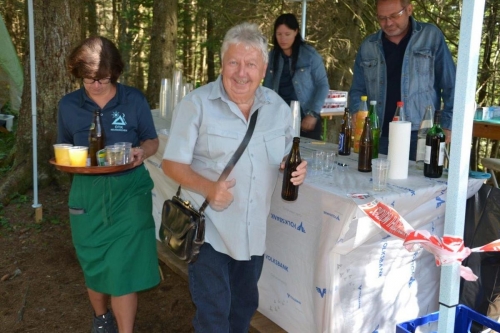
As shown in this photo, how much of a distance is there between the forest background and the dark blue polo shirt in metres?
2.85

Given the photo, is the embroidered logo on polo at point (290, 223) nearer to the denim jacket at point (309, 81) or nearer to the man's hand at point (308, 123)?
the man's hand at point (308, 123)

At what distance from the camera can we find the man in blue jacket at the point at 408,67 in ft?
11.2

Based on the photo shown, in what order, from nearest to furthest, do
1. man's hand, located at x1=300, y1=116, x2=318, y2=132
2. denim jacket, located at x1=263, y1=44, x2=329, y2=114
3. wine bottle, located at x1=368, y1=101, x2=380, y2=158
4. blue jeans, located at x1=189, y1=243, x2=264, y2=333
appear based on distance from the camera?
blue jeans, located at x1=189, y1=243, x2=264, y2=333 → wine bottle, located at x1=368, y1=101, x2=380, y2=158 → man's hand, located at x1=300, y1=116, x2=318, y2=132 → denim jacket, located at x1=263, y1=44, x2=329, y2=114

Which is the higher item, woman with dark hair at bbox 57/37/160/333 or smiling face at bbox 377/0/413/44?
smiling face at bbox 377/0/413/44

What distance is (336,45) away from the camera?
28.7 ft

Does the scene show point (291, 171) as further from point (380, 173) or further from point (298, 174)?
point (380, 173)

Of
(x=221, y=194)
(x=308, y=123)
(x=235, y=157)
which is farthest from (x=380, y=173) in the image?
(x=308, y=123)

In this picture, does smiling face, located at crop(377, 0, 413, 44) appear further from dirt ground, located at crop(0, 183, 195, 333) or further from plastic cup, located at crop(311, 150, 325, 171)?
dirt ground, located at crop(0, 183, 195, 333)

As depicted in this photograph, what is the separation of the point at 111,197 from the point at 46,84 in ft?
11.2

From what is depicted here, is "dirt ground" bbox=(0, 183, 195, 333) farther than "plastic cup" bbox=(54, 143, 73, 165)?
Yes

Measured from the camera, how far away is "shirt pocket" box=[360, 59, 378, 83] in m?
3.73

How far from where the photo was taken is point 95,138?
273 cm

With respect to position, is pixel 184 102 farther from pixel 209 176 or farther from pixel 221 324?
pixel 221 324

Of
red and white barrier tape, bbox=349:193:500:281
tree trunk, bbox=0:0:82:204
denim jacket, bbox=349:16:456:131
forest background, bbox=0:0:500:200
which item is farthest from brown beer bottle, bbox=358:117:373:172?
tree trunk, bbox=0:0:82:204
